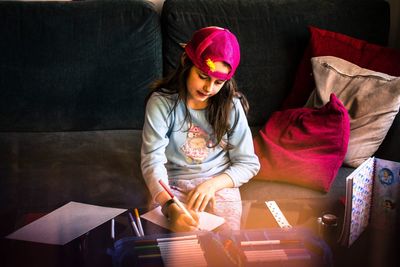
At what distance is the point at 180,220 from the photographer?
4.41 ft

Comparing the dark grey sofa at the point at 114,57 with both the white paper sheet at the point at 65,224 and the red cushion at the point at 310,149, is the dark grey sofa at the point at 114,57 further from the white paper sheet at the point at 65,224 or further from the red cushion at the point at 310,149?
the white paper sheet at the point at 65,224

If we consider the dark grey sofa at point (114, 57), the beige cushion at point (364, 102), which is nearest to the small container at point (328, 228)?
the beige cushion at point (364, 102)

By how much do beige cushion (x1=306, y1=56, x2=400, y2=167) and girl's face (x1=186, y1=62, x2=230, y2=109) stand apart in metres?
0.64

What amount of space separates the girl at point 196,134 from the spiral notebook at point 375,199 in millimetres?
393

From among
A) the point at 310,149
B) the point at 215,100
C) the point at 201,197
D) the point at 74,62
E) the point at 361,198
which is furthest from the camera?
the point at 74,62

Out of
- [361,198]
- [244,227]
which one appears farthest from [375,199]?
[244,227]

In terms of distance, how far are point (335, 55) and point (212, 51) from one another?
34.7 inches

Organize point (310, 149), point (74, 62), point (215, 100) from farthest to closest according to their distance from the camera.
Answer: point (74, 62) → point (310, 149) → point (215, 100)

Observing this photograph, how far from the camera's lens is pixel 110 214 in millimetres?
1397

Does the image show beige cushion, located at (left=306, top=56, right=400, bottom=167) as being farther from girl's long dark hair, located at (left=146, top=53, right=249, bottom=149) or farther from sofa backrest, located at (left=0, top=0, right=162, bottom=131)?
sofa backrest, located at (left=0, top=0, right=162, bottom=131)

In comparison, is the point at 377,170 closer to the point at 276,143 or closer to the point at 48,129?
the point at 276,143

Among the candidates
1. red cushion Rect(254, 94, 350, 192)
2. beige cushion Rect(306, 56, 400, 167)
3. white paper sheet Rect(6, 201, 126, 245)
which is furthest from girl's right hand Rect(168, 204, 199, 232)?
beige cushion Rect(306, 56, 400, 167)

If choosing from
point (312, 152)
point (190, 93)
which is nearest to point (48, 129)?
point (190, 93)

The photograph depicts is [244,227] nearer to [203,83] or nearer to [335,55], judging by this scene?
[203,83]
